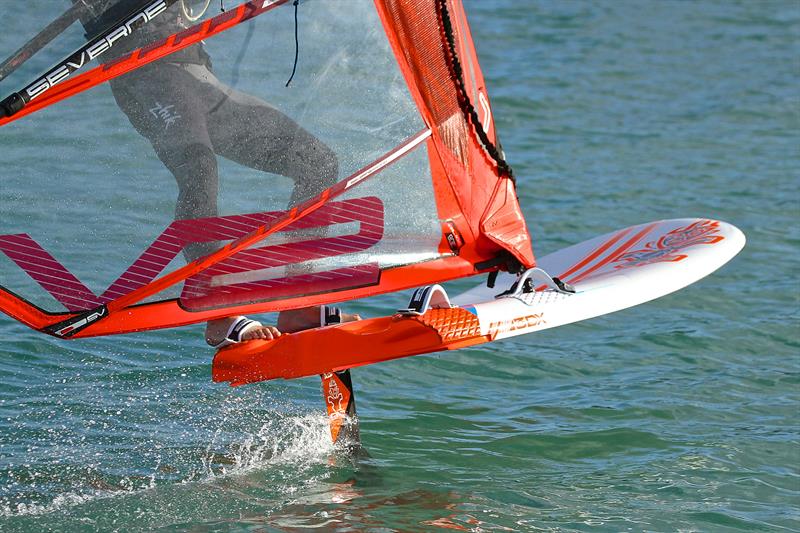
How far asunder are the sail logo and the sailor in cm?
3

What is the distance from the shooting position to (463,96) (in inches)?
145

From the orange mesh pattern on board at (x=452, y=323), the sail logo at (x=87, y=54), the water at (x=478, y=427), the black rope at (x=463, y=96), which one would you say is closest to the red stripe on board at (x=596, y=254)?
the water at (x=478, y=427)

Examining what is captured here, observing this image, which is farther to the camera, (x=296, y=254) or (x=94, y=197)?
(x=296, y=254)

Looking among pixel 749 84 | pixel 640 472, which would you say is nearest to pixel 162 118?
pixel 640 472

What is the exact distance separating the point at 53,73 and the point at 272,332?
3.38 ft

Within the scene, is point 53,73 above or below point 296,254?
above

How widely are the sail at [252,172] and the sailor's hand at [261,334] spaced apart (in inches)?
2.4

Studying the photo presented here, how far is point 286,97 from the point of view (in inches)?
135

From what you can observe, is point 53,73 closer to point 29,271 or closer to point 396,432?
point 29,271

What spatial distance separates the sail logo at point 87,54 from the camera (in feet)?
10.3

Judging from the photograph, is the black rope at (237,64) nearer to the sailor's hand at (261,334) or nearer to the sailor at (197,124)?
the sailor at (197,124)

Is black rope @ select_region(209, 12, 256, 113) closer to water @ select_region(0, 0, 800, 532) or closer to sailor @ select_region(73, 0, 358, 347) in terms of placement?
sailor @ select_region(73, 0, 358, 347)

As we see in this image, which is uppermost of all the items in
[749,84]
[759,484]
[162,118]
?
[749,84]

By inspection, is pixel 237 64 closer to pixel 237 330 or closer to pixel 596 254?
pixel 237 330
